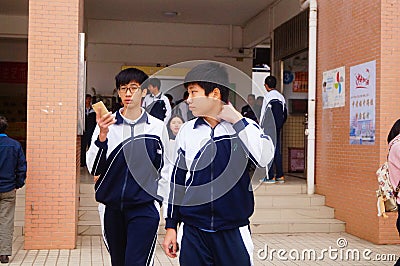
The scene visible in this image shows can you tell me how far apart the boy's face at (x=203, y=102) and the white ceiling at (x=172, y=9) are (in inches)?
395

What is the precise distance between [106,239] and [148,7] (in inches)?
412

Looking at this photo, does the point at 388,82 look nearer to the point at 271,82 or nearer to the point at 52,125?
the point at 271,82

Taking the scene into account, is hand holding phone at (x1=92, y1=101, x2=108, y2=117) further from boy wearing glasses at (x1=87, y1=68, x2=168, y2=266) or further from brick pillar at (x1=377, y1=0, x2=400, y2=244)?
brick pillar at (x1=377, y1=0, x2=400, y2=244)

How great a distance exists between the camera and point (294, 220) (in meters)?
9.21

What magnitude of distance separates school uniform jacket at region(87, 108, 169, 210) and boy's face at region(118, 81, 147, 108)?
0.56ft

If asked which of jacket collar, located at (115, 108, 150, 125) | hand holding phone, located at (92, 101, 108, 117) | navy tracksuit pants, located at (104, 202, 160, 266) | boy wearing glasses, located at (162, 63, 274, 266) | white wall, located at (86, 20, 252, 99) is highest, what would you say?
white wall, located at (86, 20, 252, 99)

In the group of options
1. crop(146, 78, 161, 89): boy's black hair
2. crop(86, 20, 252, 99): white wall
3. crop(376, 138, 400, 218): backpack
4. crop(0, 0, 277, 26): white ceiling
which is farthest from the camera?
crop(86, 20, 252, 99): white wall

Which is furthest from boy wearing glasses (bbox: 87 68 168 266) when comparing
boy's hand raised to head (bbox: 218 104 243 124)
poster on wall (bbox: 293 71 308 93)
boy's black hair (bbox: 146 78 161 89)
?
poster on wall (bbox: 293 71 308 93)

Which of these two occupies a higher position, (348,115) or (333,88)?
(333,88)

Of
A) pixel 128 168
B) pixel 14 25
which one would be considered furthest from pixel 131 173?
pixel 14 25

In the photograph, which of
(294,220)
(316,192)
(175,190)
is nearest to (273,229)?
(294,220)

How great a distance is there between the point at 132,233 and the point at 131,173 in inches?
16.2

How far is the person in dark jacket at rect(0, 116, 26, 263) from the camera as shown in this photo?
6.75m

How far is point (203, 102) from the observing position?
139 inches
